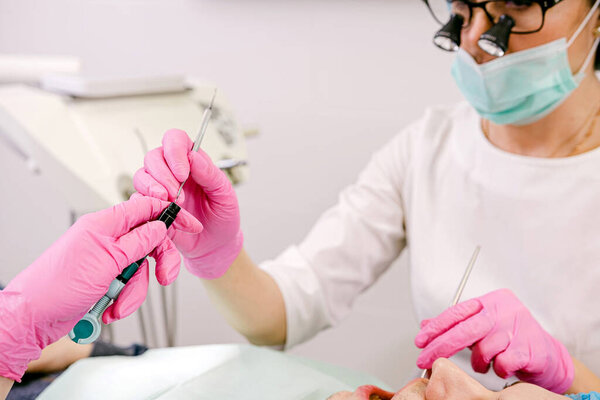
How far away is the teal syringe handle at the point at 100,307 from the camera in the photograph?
0.69 metres

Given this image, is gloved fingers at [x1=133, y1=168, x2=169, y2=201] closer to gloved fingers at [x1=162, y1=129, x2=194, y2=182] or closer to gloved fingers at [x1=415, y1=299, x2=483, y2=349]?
gloved fingers at [x1=162, y1=129, x2=194, y2=182]

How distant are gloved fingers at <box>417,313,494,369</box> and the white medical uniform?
0.23 m

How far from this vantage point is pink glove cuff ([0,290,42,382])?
2.22 feet

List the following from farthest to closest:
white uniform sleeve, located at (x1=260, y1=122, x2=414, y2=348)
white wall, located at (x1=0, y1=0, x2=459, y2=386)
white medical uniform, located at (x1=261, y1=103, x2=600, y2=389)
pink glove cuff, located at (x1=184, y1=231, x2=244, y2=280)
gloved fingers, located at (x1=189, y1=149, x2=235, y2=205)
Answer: white wall, located at (x1=0, y1=0, x2=459, y2=386), white uniform sleeve, located at (x1=260, y1=122, x2=414, y2=348), white medical uniform, located at (x1=261, y1=103, x2=600, y2=389), pink glove cuff, located at (x1=184, y1=231, x2=244, y2=280), gloved fingers, located at (x1=189, y1=149, x2=235, y2=205)

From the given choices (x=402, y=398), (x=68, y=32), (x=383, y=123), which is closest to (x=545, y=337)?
(x=402, y=398)

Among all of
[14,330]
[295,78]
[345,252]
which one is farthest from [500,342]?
[295,78]

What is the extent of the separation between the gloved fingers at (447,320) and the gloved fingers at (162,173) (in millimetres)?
469

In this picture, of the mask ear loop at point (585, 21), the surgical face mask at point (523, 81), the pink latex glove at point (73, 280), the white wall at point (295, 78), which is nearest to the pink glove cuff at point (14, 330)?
the pink latex glove at point (73, 280)

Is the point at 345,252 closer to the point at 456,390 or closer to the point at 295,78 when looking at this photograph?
the point at 456,390

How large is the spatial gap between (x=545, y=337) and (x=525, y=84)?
475 mm

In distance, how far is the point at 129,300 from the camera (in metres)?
0.74

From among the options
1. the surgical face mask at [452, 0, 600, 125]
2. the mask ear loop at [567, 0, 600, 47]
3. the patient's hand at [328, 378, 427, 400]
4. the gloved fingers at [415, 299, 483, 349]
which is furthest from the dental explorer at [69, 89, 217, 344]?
the mask ear loop at [567, 0, 600, 47]

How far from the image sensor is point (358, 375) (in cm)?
114

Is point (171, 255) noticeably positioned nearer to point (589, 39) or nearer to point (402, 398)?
point (402, 398)
